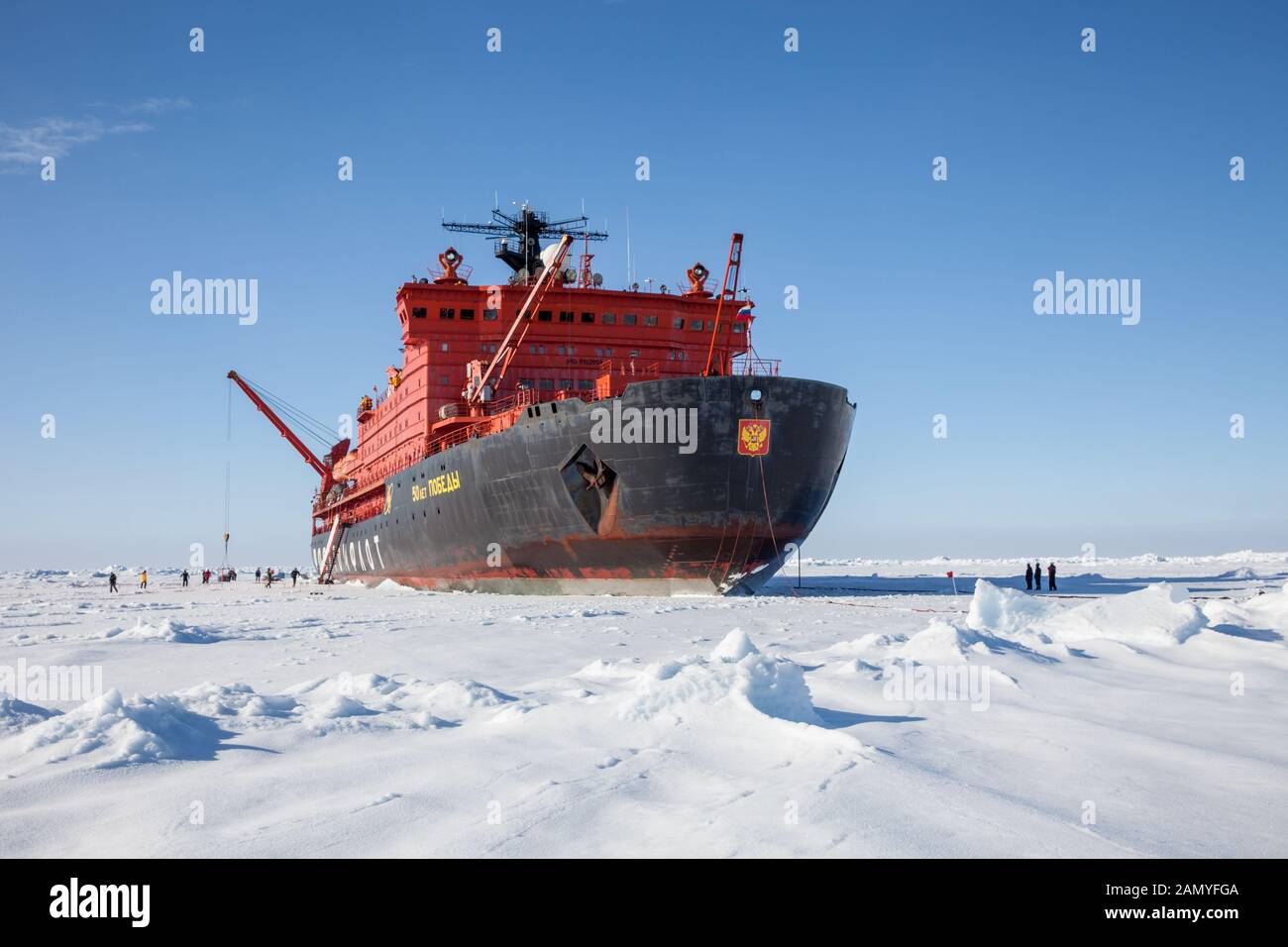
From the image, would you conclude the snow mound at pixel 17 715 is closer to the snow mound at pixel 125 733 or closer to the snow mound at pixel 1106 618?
the snow mound at pixel 125 733

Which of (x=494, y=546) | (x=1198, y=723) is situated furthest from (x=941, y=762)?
(x=494, y=546)

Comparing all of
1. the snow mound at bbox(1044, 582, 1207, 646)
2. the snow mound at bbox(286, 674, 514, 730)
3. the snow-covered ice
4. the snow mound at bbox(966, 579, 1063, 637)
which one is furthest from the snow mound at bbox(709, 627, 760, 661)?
the snow mound at bbox(966, 579, 1063, 637)

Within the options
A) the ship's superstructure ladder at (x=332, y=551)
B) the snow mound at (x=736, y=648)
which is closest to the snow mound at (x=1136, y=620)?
the snow mound at (x=736, y=648)

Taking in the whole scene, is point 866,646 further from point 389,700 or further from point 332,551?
point 332,551

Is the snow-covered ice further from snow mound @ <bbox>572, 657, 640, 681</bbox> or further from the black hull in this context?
the black hull
